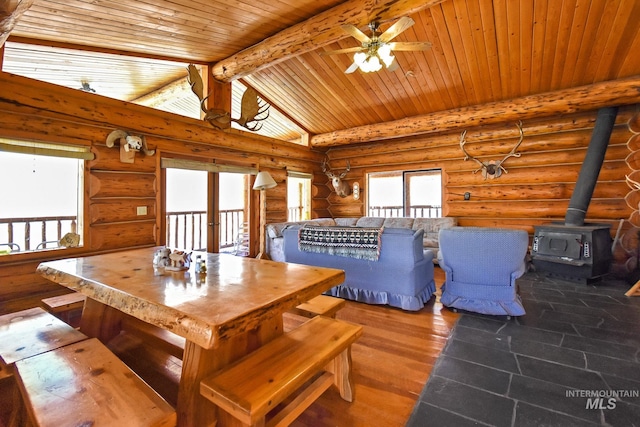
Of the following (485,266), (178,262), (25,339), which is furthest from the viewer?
(485,266)

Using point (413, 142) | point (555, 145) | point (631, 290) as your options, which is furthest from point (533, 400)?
point (413, 142)

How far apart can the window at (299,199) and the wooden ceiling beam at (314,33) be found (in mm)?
3607

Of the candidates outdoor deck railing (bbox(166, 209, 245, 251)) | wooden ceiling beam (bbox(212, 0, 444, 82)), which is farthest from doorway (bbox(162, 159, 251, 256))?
wooden ceiling beam (bbox(212, 0, 444, 82))

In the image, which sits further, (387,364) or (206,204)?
(206,204)

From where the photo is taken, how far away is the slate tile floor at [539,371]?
66.7 inches

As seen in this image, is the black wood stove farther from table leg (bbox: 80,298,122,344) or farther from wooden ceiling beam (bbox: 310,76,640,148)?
table leg (bbox: 80,298,122,344)

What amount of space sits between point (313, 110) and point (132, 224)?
14.2ft

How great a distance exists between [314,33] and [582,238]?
16.0 feet

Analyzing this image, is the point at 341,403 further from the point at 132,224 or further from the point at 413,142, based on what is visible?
the point at 413,142

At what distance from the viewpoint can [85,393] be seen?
1.19 m

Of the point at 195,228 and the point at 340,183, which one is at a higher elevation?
the point at 340,183

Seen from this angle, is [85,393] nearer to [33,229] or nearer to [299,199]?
[33,229]

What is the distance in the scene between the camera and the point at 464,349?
97.1 inches

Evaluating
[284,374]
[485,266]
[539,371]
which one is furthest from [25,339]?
[485,266]
